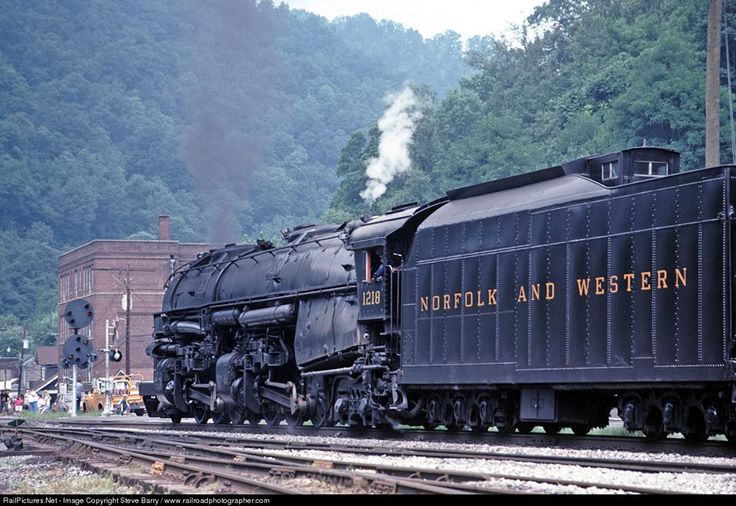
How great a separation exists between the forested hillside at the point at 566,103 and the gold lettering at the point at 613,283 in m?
46.8

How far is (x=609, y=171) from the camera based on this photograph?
19562mm

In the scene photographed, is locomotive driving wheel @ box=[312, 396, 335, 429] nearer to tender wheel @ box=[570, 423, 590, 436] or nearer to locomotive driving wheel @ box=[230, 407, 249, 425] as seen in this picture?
locomotive driving wheel @ box=[230, 407, 249, 425]

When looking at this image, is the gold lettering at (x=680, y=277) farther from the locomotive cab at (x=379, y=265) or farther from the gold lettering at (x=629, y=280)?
the locomotive cab at (x=379, y=265)

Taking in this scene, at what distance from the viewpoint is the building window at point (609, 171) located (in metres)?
19.4

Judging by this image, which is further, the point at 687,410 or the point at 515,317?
the point at 515,317

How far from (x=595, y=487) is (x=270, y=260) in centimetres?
1819

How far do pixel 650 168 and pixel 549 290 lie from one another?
8.54 feet

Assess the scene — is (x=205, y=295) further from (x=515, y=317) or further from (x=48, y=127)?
(x=48, y=127)

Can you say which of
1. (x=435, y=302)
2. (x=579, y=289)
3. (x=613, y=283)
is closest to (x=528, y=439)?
(x=579, y=289)

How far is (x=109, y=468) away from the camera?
56.3 feet

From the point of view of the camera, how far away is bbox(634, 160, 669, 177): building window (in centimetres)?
1936

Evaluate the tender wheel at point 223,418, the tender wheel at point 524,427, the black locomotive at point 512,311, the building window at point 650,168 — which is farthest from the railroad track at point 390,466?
the tender wheel at point 223,418

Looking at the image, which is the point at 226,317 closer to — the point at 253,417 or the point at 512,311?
the point at 253,417

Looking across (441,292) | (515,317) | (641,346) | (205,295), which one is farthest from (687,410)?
(205,295)
